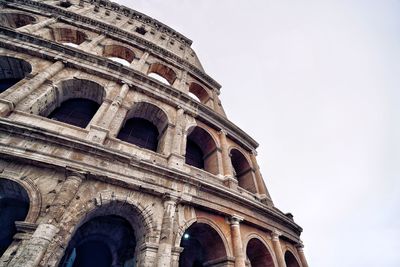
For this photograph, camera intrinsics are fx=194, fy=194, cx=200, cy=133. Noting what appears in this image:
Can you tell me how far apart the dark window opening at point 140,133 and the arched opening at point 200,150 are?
1.61m

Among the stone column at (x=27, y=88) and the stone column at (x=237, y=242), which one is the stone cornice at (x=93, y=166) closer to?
the stone column at (x=27, y=88)

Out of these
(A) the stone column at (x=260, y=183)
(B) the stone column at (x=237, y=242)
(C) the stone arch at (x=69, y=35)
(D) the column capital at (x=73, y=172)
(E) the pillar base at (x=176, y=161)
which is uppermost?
(C) the stone arch at (x=69, y=35)

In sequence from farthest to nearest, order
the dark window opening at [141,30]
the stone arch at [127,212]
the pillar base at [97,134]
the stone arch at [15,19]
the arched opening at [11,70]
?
the dark window opening at [141,30]
the stone arch at [15,19]
the arched opening at [11,70]
the pillar base at [97,134]
the stone arch at [127,212]

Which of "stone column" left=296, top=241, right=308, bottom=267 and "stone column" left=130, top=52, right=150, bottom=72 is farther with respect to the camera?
"stone column" left=130, top=52, right=150, bottom=72

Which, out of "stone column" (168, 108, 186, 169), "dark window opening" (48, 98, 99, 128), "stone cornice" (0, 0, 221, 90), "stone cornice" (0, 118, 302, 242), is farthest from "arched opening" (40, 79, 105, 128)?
"stone cornice" (0, 0, 221, 90)

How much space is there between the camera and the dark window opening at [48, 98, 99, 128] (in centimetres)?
710

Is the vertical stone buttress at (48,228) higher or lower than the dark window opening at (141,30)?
lower

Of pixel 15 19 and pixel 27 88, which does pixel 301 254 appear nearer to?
pixel 27 88

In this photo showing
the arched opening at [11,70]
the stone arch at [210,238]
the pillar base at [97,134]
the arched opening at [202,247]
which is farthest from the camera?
the arched opening at [11,70]

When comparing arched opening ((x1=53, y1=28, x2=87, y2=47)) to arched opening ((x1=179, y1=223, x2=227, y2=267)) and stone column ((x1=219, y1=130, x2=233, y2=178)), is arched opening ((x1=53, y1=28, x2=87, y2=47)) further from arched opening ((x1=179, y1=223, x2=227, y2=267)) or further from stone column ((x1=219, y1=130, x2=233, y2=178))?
arched opening ((x1=179, y1=223, x2=227, y2=267))

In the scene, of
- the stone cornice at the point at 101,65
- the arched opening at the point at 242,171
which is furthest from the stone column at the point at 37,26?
the arched opening at the point at 242,171

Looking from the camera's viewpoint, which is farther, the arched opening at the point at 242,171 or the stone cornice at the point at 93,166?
the arched opening at the point at 242,171

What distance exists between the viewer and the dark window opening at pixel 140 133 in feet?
25.4

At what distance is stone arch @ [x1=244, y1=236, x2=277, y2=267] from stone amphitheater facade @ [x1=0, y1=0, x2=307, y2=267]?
0.13 ft
